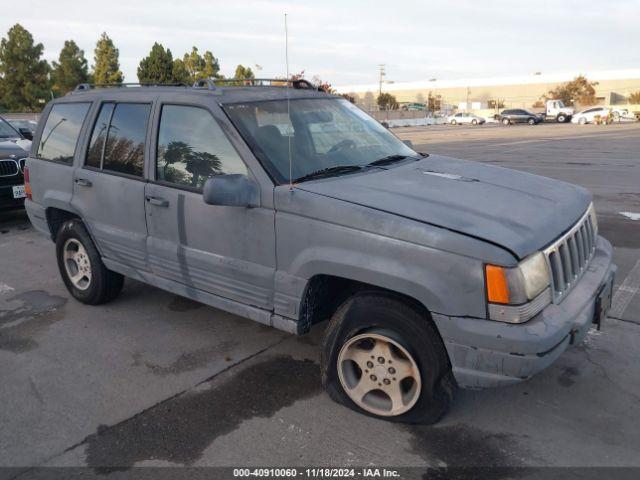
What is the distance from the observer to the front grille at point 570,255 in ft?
9.42

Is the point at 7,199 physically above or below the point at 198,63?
below

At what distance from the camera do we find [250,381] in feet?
11.8

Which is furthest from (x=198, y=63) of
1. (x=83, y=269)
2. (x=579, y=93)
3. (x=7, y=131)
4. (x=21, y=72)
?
(x=579, y=93)

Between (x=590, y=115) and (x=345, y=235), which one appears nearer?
(x=345, y=235)

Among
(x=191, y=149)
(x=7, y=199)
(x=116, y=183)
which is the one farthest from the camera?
(x=7, y=199)

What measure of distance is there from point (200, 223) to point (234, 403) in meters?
1.17

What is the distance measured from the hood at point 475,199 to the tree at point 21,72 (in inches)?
1800

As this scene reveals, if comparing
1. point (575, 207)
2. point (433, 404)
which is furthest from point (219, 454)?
point (575, 207)

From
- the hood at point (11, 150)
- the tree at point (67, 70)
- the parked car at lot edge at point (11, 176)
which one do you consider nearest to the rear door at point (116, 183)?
the parked car at lot edge at point (11, 176)

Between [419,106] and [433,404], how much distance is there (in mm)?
81568

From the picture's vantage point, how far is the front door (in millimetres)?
3396

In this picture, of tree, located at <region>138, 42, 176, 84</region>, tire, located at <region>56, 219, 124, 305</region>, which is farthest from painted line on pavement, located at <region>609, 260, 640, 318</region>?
tree, located at <region>138, 42, 176, 84</region>

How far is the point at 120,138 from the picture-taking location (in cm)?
431

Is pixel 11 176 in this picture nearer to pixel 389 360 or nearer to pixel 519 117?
pixel 389 360
